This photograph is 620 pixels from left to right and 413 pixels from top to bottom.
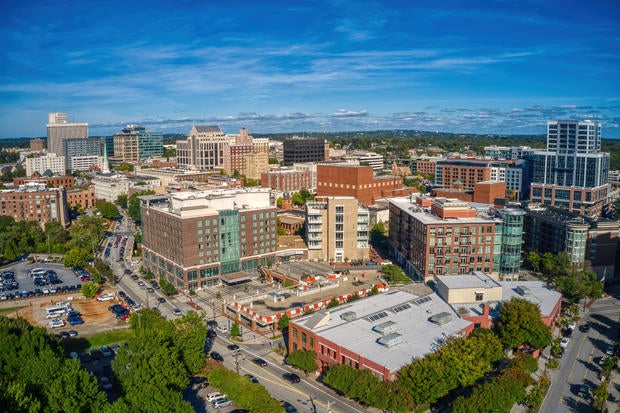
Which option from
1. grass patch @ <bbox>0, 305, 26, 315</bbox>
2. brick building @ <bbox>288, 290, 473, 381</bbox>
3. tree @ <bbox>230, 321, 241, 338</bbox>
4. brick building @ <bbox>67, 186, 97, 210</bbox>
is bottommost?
grass patch @ <bbox>0, 305, 26, 315</bbox>

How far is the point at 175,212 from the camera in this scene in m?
84.9

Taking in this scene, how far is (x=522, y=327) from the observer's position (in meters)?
56.8

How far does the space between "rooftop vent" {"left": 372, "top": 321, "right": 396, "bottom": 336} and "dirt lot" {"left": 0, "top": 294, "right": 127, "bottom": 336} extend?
1389 inches

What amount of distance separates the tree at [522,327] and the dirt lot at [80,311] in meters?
48.1

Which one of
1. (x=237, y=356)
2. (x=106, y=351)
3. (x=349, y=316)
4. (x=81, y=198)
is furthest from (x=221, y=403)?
(x=81, y=198)

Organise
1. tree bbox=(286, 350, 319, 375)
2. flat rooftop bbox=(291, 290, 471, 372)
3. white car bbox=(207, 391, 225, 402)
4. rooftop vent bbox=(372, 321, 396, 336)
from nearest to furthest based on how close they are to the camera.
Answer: white car bbox=(207, 391, 225, 402) → flat rooftop bbox=(291, 290, 471, 372) → tree bbox=(286, 350, 319, 375) → rooftop vent bbox=(372, 321, 396, 336)

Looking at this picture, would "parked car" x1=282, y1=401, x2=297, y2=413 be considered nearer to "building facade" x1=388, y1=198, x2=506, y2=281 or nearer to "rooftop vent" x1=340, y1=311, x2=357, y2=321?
"rooftop vent" x1=340, y1=311, x2=357, y2=321

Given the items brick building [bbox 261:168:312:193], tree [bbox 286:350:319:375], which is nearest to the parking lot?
tree [bbox 286:350:319:375]

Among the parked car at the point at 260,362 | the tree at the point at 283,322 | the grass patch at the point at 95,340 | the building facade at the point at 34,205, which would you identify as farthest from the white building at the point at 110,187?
the parked car at the point at 260,362

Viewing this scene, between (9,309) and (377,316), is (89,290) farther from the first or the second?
(377,316)

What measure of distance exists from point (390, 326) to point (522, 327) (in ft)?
48.3

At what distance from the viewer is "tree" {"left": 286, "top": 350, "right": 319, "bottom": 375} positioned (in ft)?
174

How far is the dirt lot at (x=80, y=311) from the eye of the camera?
7000 centimetres

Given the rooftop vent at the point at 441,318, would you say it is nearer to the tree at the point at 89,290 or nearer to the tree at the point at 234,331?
the tree at the point at 234,331
